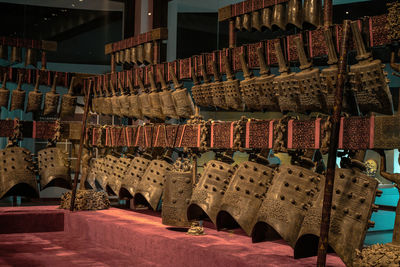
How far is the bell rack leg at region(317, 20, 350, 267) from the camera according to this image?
9.99ft

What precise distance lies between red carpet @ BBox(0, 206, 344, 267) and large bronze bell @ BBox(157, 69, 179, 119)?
1.05 meters

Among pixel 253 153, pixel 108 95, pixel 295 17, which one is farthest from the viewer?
pixel 108 95

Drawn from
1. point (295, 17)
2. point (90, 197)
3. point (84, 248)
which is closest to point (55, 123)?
point (90, 197)

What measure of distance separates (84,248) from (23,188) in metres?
1.42

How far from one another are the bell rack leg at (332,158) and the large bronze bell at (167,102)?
2.44 m

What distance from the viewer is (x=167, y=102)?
5391 millimetres

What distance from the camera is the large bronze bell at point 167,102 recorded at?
535 cm

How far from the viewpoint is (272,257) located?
140 inches

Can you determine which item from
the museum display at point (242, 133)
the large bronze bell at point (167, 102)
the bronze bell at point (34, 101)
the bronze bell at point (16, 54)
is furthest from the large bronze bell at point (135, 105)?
the bronze bell at point (16, 54)

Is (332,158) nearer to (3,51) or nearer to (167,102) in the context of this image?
(167,102)

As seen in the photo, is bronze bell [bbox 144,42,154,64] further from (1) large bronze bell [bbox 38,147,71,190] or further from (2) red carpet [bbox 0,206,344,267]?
(2) red carpet [bbox 0,206,344,267]

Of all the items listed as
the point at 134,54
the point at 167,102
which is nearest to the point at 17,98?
the point at 134,54

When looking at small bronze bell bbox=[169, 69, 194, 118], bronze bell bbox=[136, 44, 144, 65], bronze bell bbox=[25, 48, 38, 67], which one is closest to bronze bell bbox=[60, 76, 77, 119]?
bronze bell bbox=[25, 48, 38, 67]

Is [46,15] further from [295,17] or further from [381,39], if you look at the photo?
[381,39]
